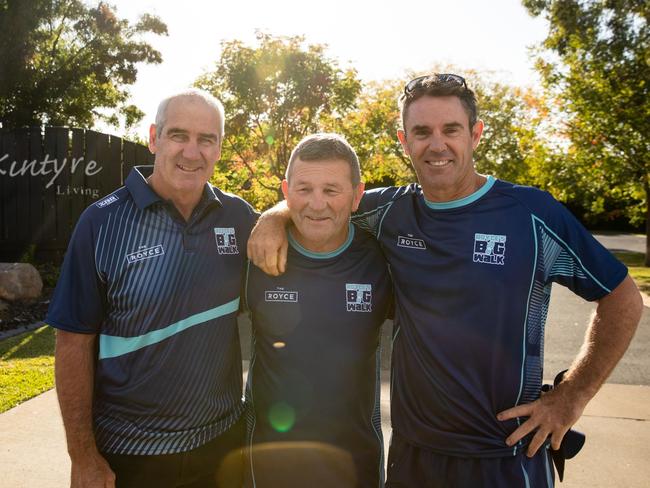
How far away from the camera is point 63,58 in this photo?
24.4 m

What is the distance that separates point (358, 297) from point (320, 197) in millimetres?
469

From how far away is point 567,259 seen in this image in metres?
2.21

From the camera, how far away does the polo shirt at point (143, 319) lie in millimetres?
2166

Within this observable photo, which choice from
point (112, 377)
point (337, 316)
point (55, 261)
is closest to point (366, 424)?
point (337, 316)

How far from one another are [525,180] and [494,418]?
30440 mm

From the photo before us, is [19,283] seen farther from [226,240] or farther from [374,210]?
[374,210]

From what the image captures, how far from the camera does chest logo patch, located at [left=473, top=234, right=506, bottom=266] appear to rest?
87.0 inches

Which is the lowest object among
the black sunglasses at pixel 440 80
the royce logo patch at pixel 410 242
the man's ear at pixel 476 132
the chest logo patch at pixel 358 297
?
the chest logo patch at pixel 358 297

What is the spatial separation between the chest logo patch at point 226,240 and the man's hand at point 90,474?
97 centimetres

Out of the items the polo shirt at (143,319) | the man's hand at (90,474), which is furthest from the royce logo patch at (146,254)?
the man's hand at (90,474)

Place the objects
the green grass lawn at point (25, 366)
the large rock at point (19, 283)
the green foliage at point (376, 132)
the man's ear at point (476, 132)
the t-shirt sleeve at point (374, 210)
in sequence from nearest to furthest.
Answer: the man's ear at point (476, 132) → the t-shirt sleeve at point (374, 210) → the green grass lawn at point (25, 366) → the large rock at point (19, 283) → the green foliage at point (376, 132)

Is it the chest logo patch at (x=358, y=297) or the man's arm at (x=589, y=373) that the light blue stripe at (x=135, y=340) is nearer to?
the chest logo patch at (x=358, y=297)

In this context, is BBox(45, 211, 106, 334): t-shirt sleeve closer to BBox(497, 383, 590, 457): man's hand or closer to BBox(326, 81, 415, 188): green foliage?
BBox(497, 383, 590, 457): man's hand

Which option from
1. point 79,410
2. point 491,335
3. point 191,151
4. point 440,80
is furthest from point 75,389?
point 440,80
